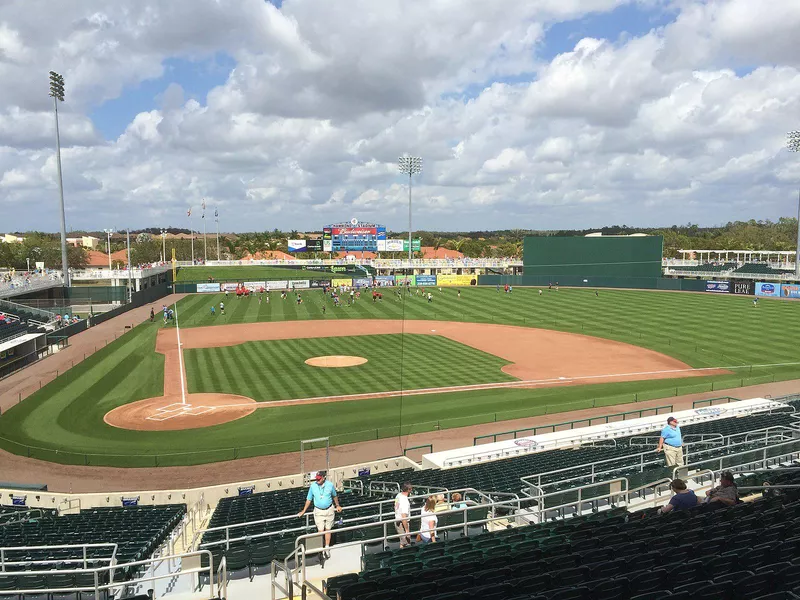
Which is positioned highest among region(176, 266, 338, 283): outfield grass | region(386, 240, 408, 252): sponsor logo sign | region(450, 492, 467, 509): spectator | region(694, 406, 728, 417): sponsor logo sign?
region(386, 240, 408, 252): sponsor logo sign

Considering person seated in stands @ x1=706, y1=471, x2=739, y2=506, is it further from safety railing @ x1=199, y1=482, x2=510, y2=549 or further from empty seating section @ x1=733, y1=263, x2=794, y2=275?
empty seating section @ x1=733, y1=263, x2=794, y2=275

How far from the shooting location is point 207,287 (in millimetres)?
85312

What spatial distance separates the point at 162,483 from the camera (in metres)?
21.6

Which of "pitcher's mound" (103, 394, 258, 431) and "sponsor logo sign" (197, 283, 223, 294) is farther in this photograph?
"sponsor logo sign" (197, 283, 223, 294)

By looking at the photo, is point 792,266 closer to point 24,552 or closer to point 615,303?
point 615,303

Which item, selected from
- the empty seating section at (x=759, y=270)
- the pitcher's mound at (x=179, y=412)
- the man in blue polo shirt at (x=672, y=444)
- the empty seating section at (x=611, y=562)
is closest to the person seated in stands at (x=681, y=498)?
the empty seating section at (x=611, y=562)

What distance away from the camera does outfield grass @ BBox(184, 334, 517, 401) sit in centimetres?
3534

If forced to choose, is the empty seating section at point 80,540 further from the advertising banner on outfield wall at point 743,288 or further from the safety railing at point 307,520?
the advertising banner on outfield wall at point 743,288

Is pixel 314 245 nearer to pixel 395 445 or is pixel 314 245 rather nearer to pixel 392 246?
pixel 392 246

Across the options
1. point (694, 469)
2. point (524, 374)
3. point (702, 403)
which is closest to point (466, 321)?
point (524, 374)

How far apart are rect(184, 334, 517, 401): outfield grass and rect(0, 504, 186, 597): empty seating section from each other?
58.7ft

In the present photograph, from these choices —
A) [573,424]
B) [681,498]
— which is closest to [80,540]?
[681,498]

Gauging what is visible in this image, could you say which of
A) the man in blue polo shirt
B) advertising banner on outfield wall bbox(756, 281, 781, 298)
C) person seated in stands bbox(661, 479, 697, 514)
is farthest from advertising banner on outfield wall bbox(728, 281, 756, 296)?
person seated in stands bbox(661, 479, 697, 514)

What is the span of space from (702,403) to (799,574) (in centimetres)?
2489
